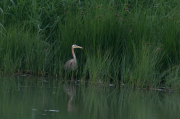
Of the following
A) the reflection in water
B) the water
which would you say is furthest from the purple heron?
the reflection in water

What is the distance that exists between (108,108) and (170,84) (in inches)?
104

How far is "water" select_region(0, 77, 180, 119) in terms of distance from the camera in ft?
17.2

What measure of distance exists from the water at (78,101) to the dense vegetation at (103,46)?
508mm

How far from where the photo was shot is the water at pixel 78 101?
5.23 m

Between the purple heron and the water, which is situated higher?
the purple heron

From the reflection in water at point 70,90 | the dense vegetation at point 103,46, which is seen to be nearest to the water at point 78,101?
the reflection in water at point 70,90

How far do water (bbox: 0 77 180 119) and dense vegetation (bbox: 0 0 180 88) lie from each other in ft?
1.67

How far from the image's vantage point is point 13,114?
4.96m

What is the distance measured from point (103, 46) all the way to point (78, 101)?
2995 mm

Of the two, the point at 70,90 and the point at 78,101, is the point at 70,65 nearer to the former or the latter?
the point at 70,90

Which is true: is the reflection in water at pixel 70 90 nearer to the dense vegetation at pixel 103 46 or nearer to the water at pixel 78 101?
the water at pixel 78 101

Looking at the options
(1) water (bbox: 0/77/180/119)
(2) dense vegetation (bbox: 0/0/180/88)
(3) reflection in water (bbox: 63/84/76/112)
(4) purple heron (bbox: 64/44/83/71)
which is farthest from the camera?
(4) purple heron (bbox: 64/44/83/71)

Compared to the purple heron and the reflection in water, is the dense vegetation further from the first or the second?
the reflection in water

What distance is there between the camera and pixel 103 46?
355 inches
